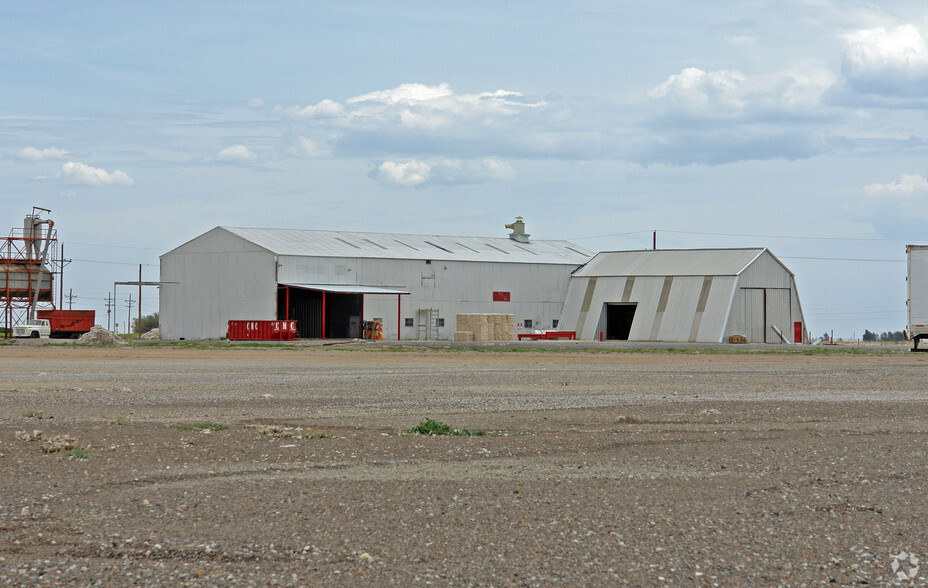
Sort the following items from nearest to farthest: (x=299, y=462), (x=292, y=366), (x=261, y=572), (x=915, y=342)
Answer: (x=261, y=572)
(x=299, y=462)
(x=292, y=366)
(x=915, y=342)

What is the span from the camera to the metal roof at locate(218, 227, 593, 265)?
60438 mm

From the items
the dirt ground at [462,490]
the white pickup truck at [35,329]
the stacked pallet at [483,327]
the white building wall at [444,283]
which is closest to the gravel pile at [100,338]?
Answer: the white building wall at [444,283]

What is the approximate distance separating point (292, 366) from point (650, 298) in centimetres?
3513

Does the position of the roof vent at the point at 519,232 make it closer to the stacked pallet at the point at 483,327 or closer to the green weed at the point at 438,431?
the stacked pallet at the point at 483,327

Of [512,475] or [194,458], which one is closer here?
[512,475]

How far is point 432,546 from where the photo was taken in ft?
22.9

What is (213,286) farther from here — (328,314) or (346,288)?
(346,288)

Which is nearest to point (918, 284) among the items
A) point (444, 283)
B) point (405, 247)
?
point (444, 283)

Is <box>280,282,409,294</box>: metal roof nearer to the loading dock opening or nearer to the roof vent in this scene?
the loading dock opening

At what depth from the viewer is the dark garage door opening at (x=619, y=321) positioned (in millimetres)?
66500

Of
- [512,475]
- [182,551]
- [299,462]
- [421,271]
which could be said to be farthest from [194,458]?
[421,271]

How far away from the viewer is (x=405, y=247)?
66.2m

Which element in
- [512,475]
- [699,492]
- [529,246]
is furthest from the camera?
[529,246]

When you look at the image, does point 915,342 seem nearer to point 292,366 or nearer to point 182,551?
point 292,366
